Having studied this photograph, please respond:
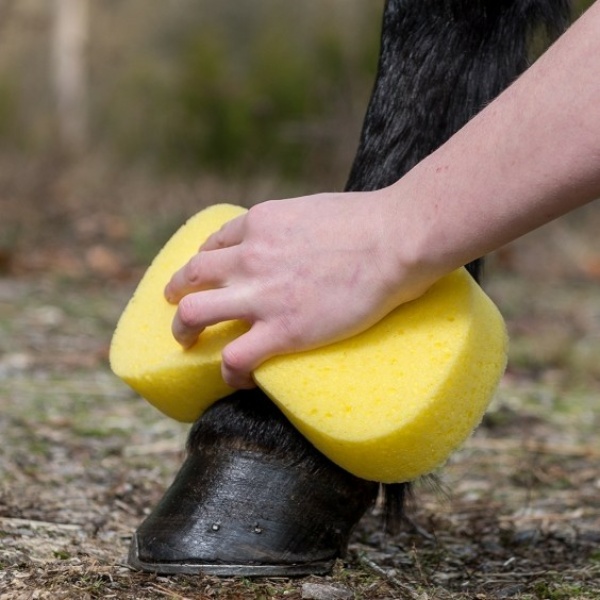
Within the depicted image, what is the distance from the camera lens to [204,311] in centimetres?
115

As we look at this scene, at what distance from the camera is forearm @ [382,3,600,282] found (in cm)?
92

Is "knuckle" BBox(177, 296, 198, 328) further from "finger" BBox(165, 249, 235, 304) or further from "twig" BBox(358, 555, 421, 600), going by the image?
"twig" BBox(358, 555, 421, 600)

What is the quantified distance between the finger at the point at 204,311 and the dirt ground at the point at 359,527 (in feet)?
0.93

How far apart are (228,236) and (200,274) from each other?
0.18 ft

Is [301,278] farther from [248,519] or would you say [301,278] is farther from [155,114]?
[155,114]

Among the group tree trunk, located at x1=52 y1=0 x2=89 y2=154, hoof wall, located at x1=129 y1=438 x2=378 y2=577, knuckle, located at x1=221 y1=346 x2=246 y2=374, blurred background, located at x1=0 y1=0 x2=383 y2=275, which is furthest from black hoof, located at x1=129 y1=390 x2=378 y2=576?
tree trunk, located at x1=52 y1=0 x2=89 y2=154

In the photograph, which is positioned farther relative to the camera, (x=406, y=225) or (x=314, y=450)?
(x=314, y=450)

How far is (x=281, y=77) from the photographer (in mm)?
8875

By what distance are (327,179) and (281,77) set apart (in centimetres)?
378

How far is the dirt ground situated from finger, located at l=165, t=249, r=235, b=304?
0.33m

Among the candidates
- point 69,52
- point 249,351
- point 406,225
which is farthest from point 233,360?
point 69,52

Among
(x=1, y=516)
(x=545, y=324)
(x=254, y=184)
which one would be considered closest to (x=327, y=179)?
(x=254, y=184)

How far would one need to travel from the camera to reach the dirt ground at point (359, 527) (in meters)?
1.21

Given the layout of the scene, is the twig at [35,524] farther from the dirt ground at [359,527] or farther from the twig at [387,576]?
the twig at [387,576]
